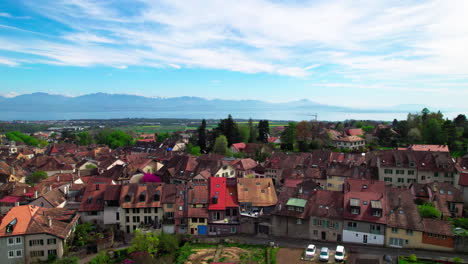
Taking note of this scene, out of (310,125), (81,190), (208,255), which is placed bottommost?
(208,255)

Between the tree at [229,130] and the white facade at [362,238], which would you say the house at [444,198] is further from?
the tree at [229,130]

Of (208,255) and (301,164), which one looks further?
(301,164)

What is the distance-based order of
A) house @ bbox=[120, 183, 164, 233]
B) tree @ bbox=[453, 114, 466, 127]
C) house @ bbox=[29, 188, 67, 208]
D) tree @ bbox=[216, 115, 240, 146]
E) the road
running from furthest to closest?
tree @ bbox=[216, 115, 240, 146], tree @ bbox=[453, 114, 466, 127], house @ bbox=[29, 188, 67, 208], house @ bbox=[120, 183, 164, 233], the road

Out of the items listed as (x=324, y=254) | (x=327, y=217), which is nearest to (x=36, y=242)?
(x=324, y=254)

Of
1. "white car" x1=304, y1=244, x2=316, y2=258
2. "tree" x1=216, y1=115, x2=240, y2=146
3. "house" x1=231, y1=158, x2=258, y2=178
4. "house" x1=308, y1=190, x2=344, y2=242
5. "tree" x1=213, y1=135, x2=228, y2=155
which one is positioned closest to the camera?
"white car" x1=304, y1=244, x2=316, y2=258

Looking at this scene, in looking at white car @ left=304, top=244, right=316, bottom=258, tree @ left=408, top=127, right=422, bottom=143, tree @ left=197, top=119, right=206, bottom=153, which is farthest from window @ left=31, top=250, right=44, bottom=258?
→ tree @ left=408, top=127, right=422, bottom=143

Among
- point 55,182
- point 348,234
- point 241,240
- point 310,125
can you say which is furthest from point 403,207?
point 310,125

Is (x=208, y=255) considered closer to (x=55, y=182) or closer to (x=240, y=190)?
(x=240, y=190)

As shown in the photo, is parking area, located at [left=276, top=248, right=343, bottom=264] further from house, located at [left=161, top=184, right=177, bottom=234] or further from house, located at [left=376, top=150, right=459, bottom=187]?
house, located at [left=376, top=150, right=459, bottom=187]
